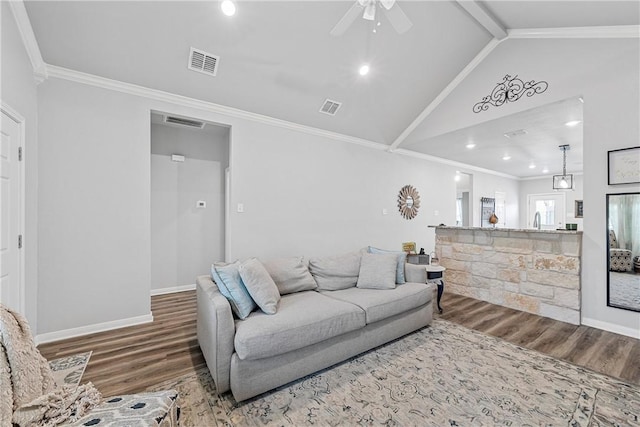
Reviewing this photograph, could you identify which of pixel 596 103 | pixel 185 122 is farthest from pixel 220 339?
pixel 596 103

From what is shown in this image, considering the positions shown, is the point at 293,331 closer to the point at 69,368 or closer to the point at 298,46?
the point at 69,368

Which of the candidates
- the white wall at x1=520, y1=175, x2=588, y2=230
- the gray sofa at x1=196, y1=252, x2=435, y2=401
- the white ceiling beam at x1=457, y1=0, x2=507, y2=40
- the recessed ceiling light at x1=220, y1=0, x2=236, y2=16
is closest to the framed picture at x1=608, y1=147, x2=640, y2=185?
the white ceiling beam at x1=457, y1=0, x2=507, y2=40

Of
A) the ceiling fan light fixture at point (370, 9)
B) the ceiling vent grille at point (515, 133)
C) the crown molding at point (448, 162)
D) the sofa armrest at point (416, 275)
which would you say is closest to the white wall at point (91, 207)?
the ceiling fan light fixture at point (370, 9)

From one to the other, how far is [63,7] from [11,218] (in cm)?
189

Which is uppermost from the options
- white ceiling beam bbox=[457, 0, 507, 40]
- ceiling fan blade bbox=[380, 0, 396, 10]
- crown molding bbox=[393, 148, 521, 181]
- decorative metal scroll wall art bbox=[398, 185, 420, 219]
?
white ceiling beam bbox=[457, 0, 507, 40]

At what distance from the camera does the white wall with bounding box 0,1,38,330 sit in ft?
6.82

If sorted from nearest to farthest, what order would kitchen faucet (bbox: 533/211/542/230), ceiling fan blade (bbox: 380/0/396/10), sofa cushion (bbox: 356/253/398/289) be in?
ceiling fan blade (bbox: 380/0/396/10)
sofa cushion (bbox: 356/253/398/289)
kitchen faucet (bbox: 533/211/542/230)

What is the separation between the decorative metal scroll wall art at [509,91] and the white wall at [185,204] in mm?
4198

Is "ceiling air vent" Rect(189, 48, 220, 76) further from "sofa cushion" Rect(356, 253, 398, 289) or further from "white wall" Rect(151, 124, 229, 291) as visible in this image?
"sofa cushion" Rect(356, 253, 398, 289)

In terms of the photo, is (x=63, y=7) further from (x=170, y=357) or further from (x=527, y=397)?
(x=527, y=397)

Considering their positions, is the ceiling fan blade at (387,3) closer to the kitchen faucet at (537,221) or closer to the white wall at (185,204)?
the white wall at (185,204)

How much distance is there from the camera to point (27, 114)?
8.10 ft

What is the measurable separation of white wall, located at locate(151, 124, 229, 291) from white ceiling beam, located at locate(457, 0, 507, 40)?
384 cm

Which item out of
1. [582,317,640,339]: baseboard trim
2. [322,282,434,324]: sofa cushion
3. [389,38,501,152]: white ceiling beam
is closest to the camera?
[322,282,434,324]: sofa cushion
